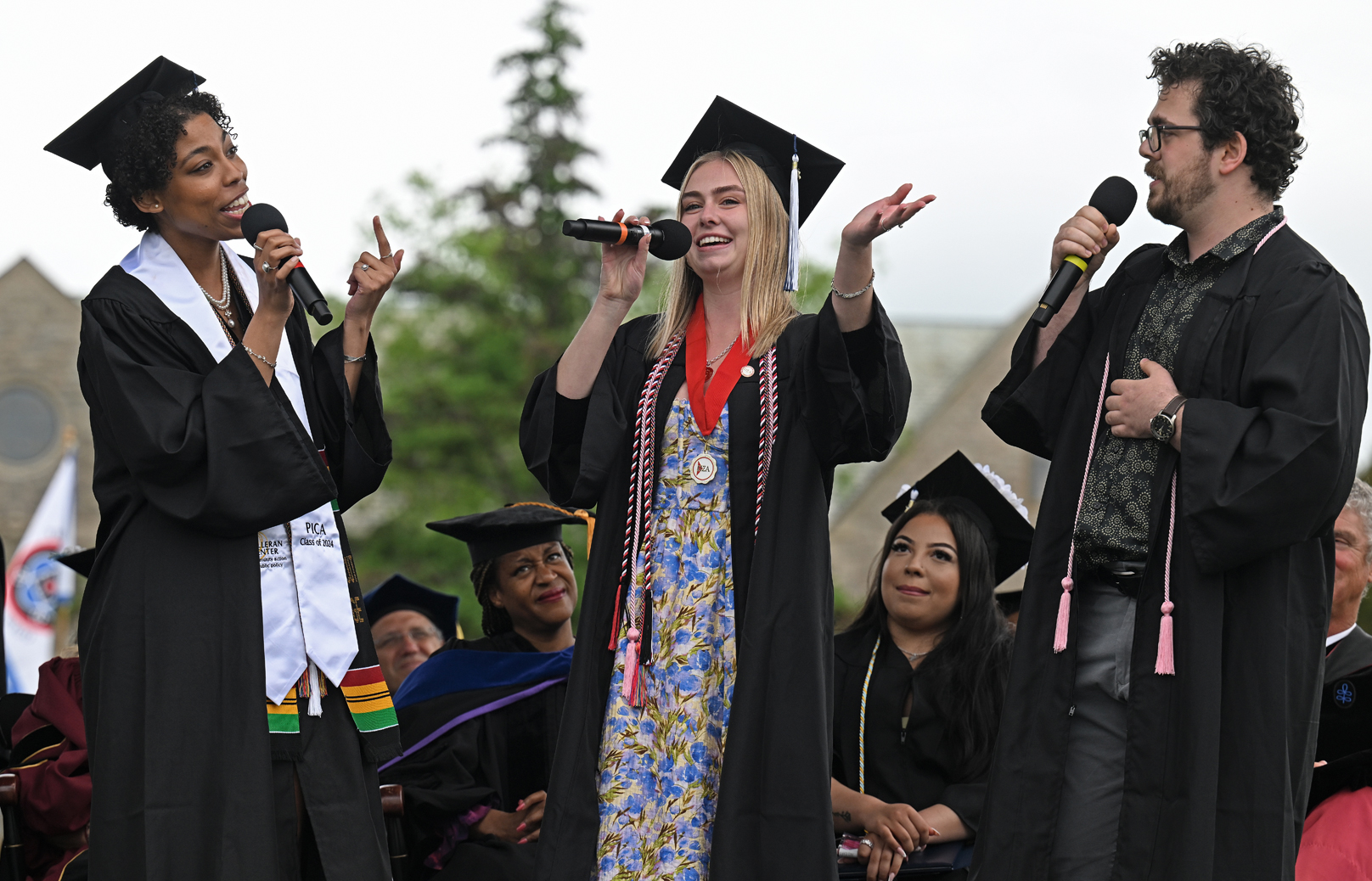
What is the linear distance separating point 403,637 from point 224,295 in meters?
3.44

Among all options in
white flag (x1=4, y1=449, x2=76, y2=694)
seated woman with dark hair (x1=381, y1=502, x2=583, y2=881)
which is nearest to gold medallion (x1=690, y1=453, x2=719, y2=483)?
seated woman with dark hair (x1=381, y1=502, x2=583, y2=881)

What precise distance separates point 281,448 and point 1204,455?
207cm

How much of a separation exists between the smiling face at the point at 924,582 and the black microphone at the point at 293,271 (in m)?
2.53

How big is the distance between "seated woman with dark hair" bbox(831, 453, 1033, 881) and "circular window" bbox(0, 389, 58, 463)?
970 inches

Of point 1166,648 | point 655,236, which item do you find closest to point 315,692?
point 655,236

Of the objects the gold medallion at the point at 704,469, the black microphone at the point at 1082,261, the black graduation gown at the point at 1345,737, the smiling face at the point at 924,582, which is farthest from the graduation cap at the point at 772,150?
the black graduation gown at the point at 1345,737

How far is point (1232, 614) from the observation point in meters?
3.13

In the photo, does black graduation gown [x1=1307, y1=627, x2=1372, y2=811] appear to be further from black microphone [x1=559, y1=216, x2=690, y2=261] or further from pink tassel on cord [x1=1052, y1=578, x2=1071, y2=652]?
black microphone [x1=559, y1=216, x2=690, y2=261]

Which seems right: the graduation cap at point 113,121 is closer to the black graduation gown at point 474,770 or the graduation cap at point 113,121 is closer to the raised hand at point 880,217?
the raised hand at point 880,217

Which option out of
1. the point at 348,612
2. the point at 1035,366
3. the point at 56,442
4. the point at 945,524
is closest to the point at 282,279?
the point at 348,612

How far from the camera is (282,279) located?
11.2 feet

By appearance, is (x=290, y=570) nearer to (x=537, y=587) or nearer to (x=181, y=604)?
(x=181, y=604)

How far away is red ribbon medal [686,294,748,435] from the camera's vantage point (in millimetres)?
3580

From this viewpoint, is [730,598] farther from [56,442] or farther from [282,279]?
[56,442]
